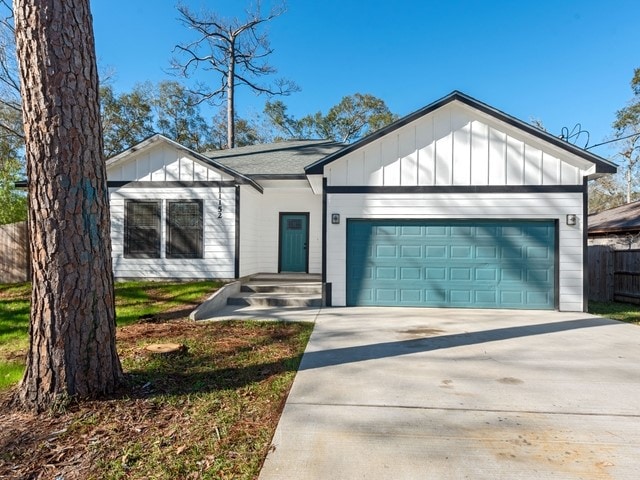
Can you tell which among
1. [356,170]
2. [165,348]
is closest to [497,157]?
[356,170]

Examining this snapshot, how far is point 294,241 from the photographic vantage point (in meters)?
11.1

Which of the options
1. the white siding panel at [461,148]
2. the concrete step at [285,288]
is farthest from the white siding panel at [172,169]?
the white siding panel at [461,148]

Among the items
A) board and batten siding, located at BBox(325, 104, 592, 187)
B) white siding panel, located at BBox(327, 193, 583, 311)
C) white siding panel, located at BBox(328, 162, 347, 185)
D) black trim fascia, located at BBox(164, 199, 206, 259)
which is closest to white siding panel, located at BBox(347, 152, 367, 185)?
board and batten siding, located at BBox(325, 104, 592, 187)

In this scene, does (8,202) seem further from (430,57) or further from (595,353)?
(430,57)

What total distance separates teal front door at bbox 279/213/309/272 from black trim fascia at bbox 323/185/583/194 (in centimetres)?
306

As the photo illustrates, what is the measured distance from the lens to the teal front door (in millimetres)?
11086

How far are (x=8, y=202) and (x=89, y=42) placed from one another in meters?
13.6

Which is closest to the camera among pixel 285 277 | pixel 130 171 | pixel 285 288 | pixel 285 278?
pixel 285 288

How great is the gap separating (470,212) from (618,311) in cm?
420

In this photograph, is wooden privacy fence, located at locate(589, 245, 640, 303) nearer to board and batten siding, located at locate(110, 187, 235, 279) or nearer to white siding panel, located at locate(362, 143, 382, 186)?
white siding panel, located at locate(362, 143, 382, 186)

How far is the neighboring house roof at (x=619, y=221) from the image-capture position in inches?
449

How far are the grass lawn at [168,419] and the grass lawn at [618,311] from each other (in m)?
6.82

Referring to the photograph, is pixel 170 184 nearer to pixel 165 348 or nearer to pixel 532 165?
pixel 165 348

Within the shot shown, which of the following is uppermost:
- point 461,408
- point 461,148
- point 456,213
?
point 461,148
